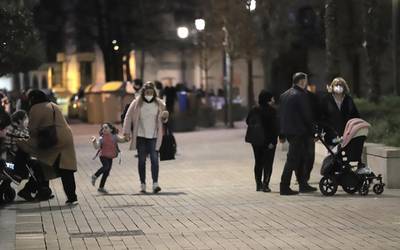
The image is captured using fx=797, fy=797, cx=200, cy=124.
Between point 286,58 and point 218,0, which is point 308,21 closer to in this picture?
point 286,58

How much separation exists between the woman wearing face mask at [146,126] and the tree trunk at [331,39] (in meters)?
5.93

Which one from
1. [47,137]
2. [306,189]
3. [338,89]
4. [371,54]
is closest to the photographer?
[47,137]

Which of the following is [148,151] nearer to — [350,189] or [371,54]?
[350,189]

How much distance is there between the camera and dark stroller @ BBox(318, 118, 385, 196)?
11.3 meters

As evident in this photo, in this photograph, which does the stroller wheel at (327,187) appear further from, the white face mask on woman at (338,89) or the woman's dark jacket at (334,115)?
the white face mask on woman at (338,89)

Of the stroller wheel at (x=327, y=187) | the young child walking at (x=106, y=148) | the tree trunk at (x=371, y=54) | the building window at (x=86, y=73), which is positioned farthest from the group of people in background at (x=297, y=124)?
the building window at (x=86, y=73)

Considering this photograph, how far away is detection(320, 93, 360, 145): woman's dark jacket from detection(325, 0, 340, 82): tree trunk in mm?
4900

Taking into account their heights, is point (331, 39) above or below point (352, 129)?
above

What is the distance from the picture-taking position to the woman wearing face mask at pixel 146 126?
1205cm

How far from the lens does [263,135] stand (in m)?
11.9

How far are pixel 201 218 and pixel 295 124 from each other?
251 centimetres

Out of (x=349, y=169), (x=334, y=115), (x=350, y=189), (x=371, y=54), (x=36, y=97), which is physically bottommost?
(x=350, y=189)

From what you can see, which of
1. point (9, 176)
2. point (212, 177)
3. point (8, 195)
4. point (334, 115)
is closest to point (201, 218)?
point (9, 176)

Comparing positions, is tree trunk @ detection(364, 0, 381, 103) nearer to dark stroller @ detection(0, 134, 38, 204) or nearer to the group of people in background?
A: the group of people in background
